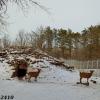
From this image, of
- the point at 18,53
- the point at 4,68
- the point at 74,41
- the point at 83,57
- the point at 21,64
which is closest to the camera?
the point at 21,64

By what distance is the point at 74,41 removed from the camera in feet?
271

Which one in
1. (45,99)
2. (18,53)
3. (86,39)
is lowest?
(45,99)

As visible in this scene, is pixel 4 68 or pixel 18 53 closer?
pixel 4 68

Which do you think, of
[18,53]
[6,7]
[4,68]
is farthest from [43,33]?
[6,7]

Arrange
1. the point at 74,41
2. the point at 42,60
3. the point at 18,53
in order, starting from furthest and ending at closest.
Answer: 1. the point at 74,41
2. the point at 18,53
3. the point at 42,60

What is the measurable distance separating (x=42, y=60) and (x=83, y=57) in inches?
1678

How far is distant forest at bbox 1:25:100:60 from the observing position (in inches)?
2562

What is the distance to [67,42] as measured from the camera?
269 feet

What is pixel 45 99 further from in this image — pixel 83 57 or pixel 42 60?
pixel 83 57

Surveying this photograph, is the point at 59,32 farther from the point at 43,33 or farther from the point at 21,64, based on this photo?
the point at 21,64

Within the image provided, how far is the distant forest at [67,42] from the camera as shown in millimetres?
65062

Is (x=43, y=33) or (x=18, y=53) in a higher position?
(x=43, y=33)

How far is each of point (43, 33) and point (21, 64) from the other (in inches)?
2117

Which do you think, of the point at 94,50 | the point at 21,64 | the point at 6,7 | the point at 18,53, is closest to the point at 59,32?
the point at 94,50
